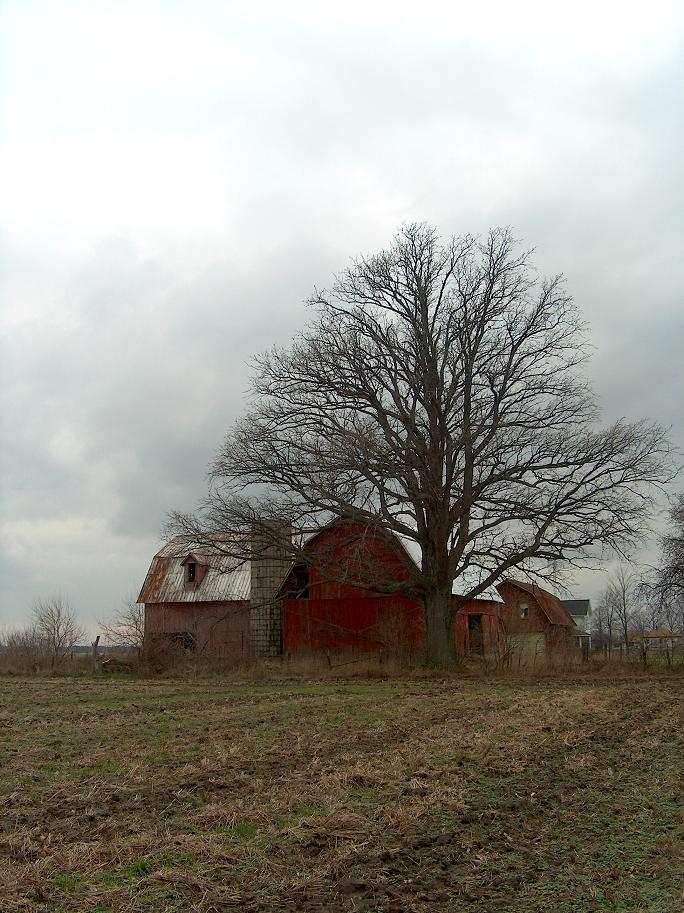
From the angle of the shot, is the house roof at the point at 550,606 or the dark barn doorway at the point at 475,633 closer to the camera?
the dark barn doorway at the point at 475,633

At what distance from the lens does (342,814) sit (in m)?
7.96

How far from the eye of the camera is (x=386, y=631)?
36531 mm

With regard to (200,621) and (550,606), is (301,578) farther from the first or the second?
(550,606)

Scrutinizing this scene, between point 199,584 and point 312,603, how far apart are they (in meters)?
8.67

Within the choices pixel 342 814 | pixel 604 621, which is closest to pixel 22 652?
pixel 342 814

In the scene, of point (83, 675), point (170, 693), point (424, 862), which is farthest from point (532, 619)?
point (424, 862)

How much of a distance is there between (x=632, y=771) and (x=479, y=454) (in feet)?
63.0

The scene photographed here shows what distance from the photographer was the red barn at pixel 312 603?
3147 centimetres

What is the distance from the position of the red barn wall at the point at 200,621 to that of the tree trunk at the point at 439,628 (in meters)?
11.9

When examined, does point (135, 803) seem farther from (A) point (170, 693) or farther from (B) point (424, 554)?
(B) point (424, 554)

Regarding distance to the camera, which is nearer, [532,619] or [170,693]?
[170,693]

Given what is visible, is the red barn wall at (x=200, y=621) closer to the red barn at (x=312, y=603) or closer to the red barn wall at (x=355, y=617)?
the red barn at (x=312, y=603)

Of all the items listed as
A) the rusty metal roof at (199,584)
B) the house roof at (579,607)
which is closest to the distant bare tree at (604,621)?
the house roof at (579,607)

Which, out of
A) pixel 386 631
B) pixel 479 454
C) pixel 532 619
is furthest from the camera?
pixel 532 619
